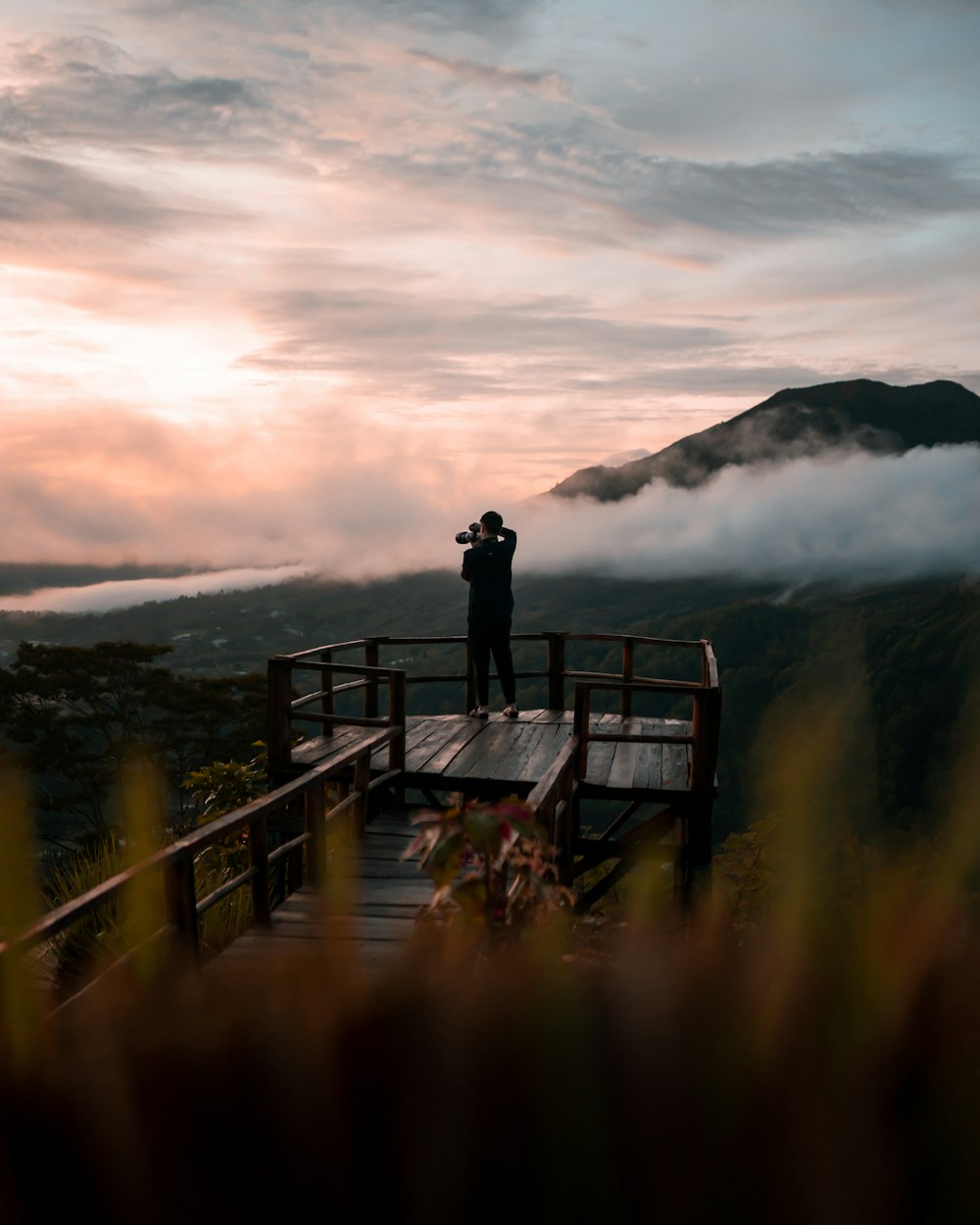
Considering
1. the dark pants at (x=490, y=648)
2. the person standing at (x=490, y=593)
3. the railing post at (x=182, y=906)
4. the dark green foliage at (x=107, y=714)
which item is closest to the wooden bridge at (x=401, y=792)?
the railing post at (x=182, y=906)

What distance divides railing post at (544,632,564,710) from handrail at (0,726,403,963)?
513cm

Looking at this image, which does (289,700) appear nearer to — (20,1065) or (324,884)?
(324,884)

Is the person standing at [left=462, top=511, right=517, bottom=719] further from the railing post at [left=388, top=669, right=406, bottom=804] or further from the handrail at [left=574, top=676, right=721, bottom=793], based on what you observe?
the handrail at [left=574, top=676, right=721, bottom=793]

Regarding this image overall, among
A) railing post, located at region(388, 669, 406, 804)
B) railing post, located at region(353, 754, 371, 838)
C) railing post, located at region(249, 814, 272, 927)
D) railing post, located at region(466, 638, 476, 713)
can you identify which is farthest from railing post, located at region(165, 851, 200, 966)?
railing post, located at region(466, 638, 476, 713)

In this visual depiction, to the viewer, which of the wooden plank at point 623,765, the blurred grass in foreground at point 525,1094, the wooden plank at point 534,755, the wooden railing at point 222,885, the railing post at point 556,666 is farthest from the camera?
the railing post at point 556,666

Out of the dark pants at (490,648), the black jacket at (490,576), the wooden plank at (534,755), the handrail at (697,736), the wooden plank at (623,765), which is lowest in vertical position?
the wooden plank at (623,765)

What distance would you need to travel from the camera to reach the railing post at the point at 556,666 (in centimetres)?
1330

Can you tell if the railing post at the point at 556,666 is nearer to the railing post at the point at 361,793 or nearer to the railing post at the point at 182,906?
the railing post at the point at 361,793

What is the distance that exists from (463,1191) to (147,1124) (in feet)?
3.66

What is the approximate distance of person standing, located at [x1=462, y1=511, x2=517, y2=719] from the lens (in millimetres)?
11398

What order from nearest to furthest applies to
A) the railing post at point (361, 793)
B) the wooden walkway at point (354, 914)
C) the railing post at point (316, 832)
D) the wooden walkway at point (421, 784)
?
the wooden walkway at point (354, 914)
the wooden walkway at point (421, 784)
the railing post at point (316, 832)
the railing post at point (361, 793)

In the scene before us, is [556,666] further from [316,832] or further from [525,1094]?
[525,1094]

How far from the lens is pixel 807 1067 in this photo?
Answer: 3.65 meters

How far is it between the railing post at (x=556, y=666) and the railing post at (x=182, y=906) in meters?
7.78
